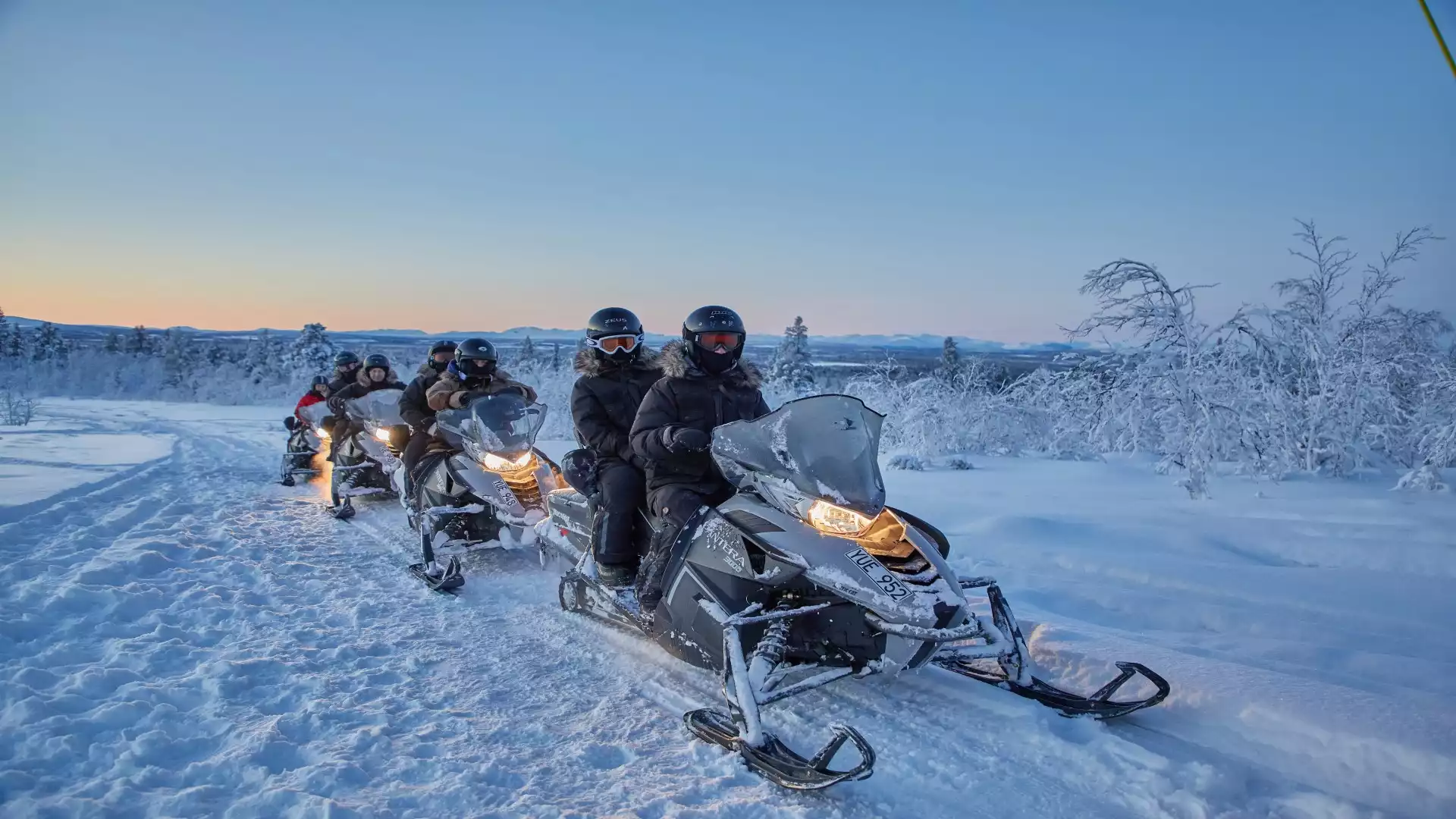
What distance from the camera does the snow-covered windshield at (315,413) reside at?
11.1 metres

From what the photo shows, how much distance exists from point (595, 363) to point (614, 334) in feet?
0.93

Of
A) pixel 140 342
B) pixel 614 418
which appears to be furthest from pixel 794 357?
pixel 140 342

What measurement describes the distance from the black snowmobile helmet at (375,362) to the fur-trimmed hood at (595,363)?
5.95 metres

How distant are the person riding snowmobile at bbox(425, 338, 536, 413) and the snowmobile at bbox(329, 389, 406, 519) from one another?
4.02ft

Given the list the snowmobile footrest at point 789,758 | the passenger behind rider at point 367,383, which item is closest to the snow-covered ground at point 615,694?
the snowmobile footrest at point 789,758

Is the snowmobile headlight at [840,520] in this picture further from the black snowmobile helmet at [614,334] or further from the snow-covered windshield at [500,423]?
the snow-covered windshield at [500,423]

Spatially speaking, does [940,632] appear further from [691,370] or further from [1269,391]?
[1269,391]

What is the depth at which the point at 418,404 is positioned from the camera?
26.4 ft

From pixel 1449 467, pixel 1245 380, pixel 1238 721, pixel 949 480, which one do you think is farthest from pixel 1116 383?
pixel 1238 721

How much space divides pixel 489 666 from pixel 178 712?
145cm

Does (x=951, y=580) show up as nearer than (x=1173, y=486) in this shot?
Yes

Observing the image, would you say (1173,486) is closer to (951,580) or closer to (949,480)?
(949,480)

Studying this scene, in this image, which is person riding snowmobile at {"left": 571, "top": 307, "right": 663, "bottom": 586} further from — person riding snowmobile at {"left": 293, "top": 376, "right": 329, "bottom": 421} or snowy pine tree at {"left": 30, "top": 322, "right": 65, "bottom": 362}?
snowy pine tree at {"left": 30, "top": 322, "right": 65, "bottom": 362}

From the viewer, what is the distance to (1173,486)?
1161 cm
